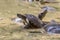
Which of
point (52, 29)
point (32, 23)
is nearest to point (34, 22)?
point (32, 23)

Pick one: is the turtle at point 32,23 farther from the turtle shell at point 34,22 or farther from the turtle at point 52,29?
the turtle at point 52,29

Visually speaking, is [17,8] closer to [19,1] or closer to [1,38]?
[19,1]

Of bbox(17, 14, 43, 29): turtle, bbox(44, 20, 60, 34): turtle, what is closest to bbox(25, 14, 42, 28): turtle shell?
bbox(17, 14, 43, 29): turtle

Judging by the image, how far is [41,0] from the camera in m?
9.80

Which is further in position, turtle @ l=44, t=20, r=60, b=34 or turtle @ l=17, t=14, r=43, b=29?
turtle @ l=17, t=14, r=43, b=29

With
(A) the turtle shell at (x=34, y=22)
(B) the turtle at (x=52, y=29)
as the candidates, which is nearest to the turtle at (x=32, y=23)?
(A) the turtle shell at (x=34, y=22)

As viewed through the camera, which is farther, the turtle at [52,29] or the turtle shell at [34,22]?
the turtle shell at [34,22]

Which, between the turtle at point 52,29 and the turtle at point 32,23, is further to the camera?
the turtle at point 32,23

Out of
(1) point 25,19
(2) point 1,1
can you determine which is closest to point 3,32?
(1) point 25,19

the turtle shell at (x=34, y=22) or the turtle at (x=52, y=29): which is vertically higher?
the turtle shell at (x=34, y=22)

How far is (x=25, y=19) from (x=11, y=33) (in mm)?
560

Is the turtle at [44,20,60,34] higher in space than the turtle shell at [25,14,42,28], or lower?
lower

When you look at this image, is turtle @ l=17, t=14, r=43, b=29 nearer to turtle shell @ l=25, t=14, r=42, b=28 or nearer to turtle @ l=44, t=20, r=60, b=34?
turtle shell @ l=25, t=14, r=42, b=28

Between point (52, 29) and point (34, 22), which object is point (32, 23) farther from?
point (52, 29)
